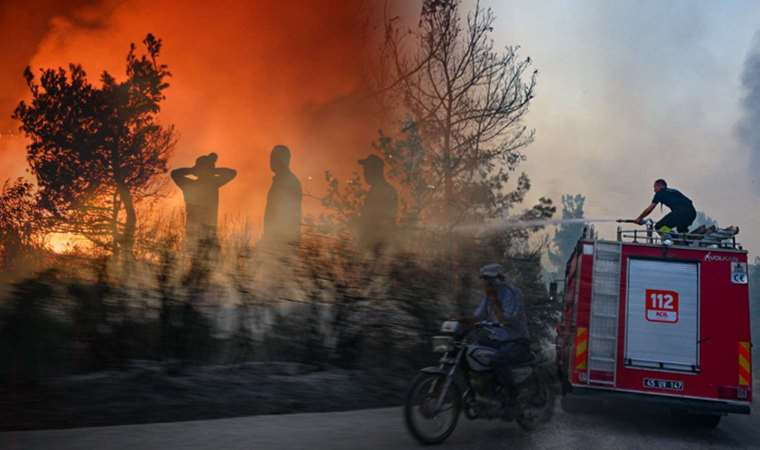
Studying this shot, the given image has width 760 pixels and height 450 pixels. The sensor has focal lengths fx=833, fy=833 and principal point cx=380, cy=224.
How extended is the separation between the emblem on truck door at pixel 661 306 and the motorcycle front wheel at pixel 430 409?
4.29m

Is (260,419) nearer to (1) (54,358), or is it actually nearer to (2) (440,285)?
(1) (54,358)

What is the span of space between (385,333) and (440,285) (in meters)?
1.25

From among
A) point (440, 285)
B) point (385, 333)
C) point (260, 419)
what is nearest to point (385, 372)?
point (385, 333)

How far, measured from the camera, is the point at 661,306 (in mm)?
10672

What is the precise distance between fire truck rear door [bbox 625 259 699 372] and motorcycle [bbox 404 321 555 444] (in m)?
2.27

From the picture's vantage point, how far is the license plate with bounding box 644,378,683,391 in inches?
408

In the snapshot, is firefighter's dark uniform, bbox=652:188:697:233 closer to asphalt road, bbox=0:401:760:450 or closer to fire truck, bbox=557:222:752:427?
fire truck, bbox=557:222:752:427

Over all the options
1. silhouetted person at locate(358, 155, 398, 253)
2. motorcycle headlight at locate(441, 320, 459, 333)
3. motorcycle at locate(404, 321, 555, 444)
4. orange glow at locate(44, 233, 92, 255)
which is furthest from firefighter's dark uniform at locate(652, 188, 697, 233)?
orange glow at locate(44, 233, 92, 255)

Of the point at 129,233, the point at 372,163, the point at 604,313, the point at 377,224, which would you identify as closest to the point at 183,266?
the point at 129,233

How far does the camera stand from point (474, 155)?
22.6 metres

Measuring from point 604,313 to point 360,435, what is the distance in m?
4.38

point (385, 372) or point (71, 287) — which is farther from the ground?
point (71, 287)

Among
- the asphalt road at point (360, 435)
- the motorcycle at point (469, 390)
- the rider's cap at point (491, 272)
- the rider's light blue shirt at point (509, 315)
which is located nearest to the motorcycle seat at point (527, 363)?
the motorcycle at point (469, 390)

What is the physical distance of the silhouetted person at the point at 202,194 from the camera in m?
10.2
